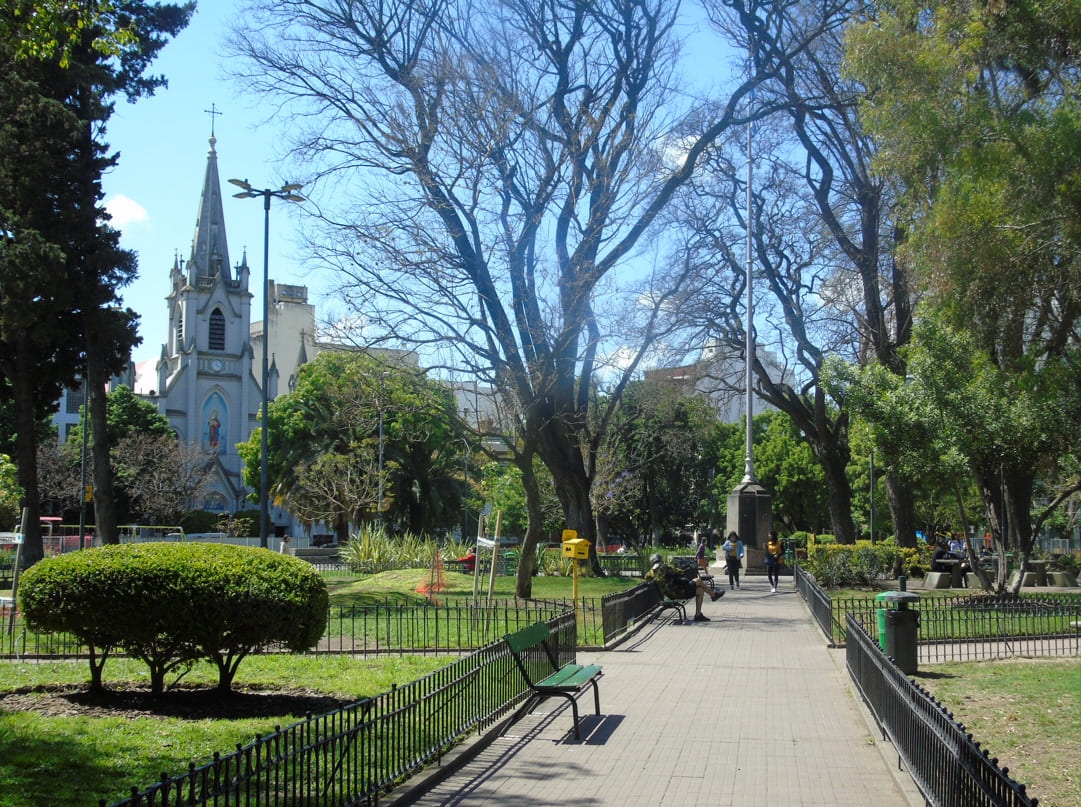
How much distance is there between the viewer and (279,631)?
9.77 m

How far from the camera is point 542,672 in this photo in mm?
11609

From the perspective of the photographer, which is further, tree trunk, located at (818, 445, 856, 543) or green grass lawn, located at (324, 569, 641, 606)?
tree trunk, located at (818, 445, 856, 543)

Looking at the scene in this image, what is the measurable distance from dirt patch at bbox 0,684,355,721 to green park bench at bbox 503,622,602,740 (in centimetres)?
176

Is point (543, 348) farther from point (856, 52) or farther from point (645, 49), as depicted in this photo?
point (856, 52)

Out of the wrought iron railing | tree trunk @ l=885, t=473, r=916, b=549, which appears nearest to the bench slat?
the wrought iron railing

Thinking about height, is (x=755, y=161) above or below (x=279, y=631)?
above

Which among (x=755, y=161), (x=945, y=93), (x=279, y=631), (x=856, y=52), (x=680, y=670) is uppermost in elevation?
(x=755, y=161)

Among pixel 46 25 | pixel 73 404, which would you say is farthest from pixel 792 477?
pixel 73 404

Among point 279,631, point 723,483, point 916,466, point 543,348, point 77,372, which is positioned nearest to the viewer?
point 279,631

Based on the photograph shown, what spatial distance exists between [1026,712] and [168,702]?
28.1 feet

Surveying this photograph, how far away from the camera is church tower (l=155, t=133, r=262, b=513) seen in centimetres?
9244

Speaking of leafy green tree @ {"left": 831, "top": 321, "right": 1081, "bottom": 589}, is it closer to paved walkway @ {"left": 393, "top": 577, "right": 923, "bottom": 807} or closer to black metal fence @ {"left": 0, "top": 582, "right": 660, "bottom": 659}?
black metal fence @ {"left": 0, "top": 582, "right": 660, "bottom": 659}

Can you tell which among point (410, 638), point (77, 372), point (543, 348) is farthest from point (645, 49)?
point (77, 372)

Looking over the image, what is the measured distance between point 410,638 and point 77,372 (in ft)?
72.7
